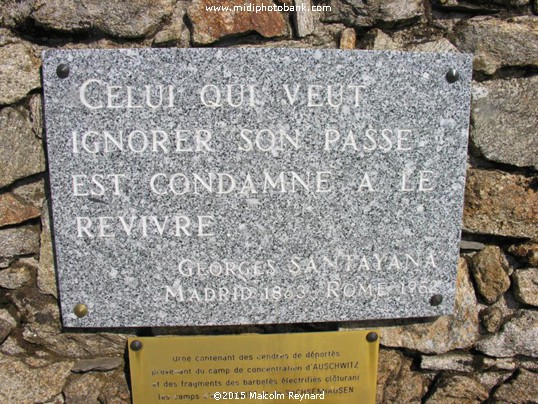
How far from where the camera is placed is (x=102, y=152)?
1.56 metres

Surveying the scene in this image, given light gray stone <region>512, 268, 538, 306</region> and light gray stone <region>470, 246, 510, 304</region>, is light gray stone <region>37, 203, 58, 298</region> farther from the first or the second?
light gray stone <region>512, 268, 538, 306</region>

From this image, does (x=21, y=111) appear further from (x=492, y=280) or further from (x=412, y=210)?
(x=492, y=280)

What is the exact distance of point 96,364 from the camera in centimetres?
178

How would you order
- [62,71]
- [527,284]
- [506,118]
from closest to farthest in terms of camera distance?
[62,71], [506,118], [527,284]

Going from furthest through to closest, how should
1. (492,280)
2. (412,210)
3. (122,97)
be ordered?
1. (492,280)
2. (412,210)
3. (122,97)

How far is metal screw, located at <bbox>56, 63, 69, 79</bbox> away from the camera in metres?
1.52

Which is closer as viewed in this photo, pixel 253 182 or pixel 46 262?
pixel 253 182

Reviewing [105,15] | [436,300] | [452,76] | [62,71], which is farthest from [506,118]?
[62,71]

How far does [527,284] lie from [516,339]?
0.24 m

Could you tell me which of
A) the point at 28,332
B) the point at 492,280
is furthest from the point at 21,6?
the point at 492,280

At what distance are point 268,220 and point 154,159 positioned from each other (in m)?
0.48

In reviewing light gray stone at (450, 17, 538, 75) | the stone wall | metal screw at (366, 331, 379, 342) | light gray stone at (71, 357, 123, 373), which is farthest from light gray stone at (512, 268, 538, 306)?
light gray stone at (71, 357, 123, 373)

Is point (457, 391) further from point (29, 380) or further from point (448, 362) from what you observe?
point (29, 380)

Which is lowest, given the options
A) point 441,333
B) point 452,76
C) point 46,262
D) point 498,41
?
point 441,333
